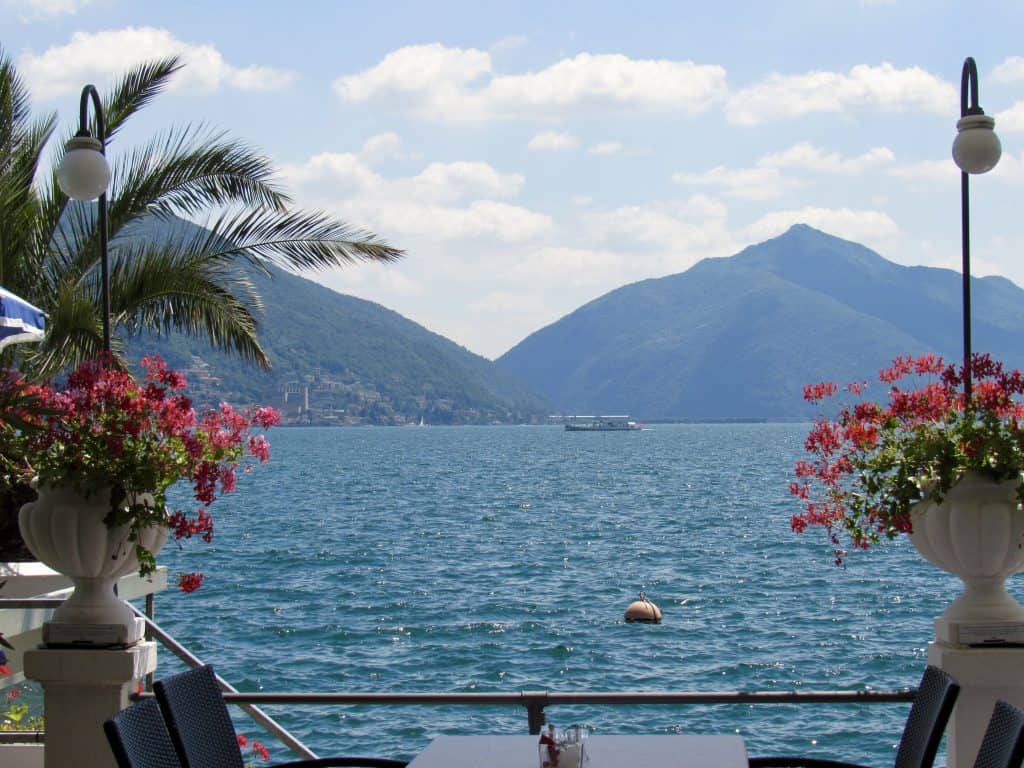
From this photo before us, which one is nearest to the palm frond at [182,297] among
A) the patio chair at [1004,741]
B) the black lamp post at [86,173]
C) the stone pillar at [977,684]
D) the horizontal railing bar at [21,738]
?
the horizontal railing bar at [21,738]

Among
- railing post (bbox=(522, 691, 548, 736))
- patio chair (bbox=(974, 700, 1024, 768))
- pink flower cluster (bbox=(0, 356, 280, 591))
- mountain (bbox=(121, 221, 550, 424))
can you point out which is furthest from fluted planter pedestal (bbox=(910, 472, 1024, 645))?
mountain (bbox=(121, 221, 550, 424))

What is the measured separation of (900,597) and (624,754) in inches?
888

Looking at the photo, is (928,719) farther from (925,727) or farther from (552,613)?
(552,613)

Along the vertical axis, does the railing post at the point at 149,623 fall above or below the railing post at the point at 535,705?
below

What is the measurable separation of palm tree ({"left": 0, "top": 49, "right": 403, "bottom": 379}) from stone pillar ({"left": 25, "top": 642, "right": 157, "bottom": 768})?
6.14 metres

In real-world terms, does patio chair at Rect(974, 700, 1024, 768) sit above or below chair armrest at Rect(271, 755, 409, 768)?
above

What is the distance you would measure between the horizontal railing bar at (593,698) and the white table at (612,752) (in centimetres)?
15

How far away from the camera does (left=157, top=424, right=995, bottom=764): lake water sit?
14188 millimetres

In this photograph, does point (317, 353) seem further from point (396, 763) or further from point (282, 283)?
point (396, 763)

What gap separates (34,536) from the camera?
13.6ft

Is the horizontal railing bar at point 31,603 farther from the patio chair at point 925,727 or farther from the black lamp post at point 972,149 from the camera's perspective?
the black lamp post at point 972,149

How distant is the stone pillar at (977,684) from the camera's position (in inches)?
161

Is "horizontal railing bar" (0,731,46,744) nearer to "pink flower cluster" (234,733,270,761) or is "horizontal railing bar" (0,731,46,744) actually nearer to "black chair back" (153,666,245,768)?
"pink flower cluster" (234,733,270,761)

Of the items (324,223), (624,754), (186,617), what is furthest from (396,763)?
(186,617)
